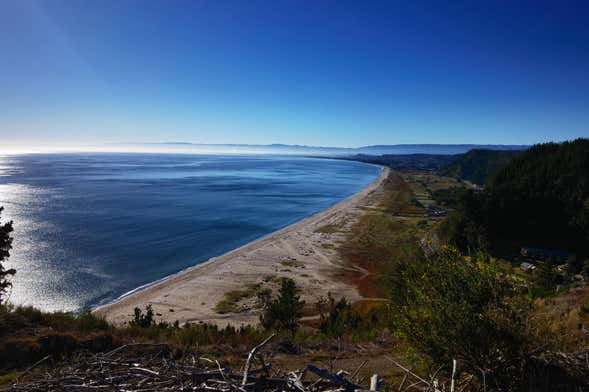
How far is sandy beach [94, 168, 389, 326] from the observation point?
2530cm

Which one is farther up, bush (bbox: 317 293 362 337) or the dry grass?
the dry grass

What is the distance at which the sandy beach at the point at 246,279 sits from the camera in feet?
83.0

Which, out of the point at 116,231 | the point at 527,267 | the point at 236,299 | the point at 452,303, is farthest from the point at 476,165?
the point at 452,303

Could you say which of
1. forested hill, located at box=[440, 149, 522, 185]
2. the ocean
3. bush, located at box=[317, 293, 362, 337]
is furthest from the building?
forested hill, located at box=[440, 149, 522, 185]

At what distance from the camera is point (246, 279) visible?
32.5m

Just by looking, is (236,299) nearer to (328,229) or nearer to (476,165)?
(328,229)

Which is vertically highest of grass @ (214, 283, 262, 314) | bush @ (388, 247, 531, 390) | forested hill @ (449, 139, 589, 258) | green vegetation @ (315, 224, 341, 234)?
bush @ (388, 247, 531, 390)

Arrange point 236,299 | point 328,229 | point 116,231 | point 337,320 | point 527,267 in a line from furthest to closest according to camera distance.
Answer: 1. point 328,229
2. point 116,231
3. point 527,267
4. point 236,299
5. point 337,320

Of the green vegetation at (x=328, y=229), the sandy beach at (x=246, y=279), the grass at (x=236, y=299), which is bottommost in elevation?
the grass at (x=236, y=299)

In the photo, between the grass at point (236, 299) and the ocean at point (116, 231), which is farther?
the ocean at point (116, 231)

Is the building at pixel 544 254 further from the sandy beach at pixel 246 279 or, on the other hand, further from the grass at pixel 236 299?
the grass at pixel 236 299

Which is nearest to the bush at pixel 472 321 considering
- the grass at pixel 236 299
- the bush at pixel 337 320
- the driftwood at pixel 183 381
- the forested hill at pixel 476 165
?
the driftwood at pixel 183 381

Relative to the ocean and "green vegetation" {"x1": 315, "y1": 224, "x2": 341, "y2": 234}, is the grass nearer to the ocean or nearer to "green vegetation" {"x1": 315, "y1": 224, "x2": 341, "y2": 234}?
the ocean

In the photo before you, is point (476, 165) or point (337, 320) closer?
point (337, 320)
